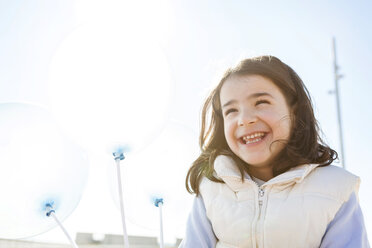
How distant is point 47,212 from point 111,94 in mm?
607

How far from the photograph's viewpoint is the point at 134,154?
5.00 feet

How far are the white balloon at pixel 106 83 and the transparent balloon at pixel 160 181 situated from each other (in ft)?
0.72

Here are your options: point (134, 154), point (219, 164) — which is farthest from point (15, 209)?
point (219, 164)

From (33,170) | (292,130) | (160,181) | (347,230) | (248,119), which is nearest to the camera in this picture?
(347,230)

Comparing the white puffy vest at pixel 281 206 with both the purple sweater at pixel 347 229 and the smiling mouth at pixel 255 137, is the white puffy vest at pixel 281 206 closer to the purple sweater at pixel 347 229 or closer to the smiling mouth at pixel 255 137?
the purple sweater at pixel 347 229

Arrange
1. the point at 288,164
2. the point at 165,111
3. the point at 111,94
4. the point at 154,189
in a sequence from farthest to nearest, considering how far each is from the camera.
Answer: the point at 154,189, the point at 165,111, the point at 111,94, the point at 288,164

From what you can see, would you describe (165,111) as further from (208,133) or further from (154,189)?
(154,189)

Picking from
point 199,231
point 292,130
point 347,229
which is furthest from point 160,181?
point 347,229

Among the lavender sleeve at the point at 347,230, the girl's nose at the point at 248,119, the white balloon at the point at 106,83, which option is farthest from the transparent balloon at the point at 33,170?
the lavender sleeve at the point at 347,230

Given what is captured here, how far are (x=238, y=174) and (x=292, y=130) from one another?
0.29 meters

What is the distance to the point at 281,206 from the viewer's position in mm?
1110

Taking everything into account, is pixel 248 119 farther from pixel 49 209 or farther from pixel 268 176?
pixel 49 209

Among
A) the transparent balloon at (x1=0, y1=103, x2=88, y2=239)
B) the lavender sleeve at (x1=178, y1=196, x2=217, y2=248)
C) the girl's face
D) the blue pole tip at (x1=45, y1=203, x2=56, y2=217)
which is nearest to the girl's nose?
the girl's face

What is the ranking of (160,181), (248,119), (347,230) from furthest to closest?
(160,181) → (248,119) → (347,230)
